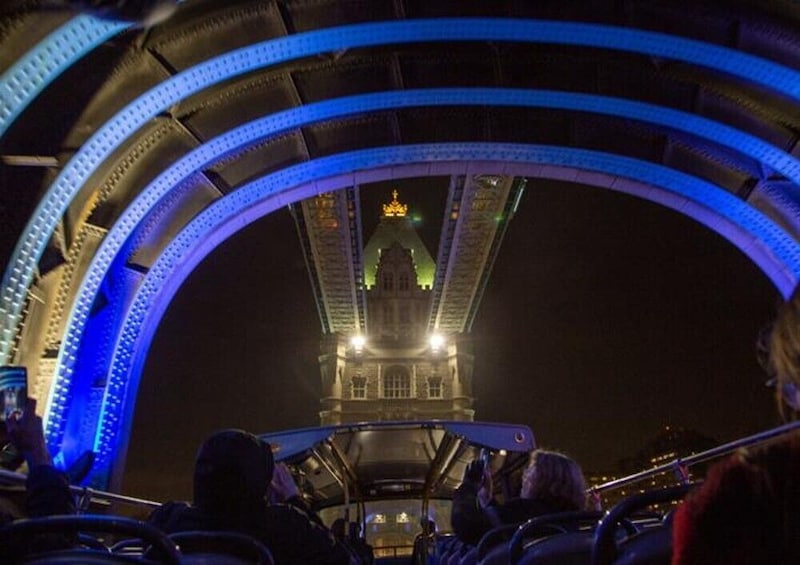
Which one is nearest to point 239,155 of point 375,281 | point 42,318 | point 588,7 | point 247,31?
point 247,31

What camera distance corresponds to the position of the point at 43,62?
340 inches

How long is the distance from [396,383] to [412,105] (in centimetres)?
4941

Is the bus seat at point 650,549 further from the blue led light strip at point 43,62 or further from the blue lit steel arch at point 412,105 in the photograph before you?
the blue lit steel arch at point 412,105

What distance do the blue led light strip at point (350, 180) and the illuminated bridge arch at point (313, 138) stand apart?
0.05 m

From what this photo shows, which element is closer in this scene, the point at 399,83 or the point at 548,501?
the point at 548,501

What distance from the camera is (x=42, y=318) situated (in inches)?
433

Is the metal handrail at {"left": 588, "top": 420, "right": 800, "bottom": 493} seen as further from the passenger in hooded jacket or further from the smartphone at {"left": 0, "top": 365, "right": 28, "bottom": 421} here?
the smartphone at {"left": 0, "top": 365, "right": 28, "bottom": 421}

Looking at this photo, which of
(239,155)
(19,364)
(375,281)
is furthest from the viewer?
(375,281)

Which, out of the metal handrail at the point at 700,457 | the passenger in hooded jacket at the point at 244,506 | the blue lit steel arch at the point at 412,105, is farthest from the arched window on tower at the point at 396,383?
the passenger in hooded jacket at the point at 244,506

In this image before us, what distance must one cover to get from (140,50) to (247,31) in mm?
1778

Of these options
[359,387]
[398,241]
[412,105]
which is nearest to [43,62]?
[412,105]

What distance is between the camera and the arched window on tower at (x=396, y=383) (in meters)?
60.8

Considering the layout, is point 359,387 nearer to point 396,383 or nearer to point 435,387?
point 396,383

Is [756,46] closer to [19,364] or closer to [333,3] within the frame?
[333,3]
